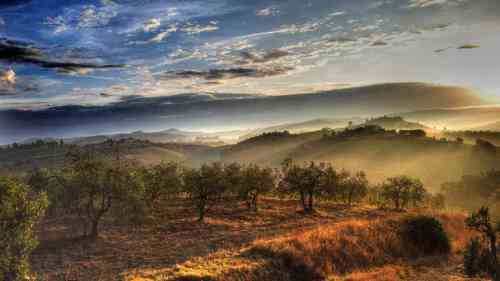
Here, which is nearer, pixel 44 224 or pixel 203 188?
pixel 44 224

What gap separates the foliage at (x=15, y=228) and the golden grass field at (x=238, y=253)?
6.42 meters

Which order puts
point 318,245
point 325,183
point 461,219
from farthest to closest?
point 325,183, point 461,219, point 318,245

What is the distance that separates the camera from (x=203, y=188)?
60938 mm

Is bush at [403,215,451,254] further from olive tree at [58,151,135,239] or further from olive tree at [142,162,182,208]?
olive tree at [142,162,182,208]

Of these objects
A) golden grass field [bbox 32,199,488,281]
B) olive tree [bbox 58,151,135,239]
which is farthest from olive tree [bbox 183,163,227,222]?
olive tree [bbox 58,151,135,239]

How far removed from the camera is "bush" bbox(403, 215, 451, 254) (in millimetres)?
45438

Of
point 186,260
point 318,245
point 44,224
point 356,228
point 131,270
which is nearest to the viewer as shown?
point 131,270

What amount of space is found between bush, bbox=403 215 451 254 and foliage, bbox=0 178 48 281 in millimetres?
49137

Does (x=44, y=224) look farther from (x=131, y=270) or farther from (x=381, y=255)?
(x=381, y=255)

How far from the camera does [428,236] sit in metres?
46.3

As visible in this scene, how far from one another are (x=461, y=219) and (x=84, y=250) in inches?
2701

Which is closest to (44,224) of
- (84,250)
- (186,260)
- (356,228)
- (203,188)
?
(84,250)

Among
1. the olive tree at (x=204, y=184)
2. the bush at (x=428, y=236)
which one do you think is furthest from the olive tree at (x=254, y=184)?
the bush at (x=428, y=236)

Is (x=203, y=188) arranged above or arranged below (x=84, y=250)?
above
